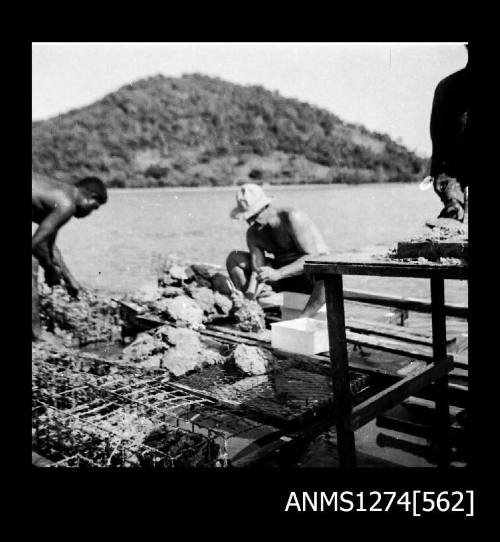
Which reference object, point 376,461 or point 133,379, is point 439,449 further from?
point 133,379

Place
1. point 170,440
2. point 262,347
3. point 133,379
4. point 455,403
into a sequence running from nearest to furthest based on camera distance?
point 170,440 → point 455,403 → point 133,379 → point 262,347

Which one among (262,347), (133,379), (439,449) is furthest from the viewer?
(262,347)

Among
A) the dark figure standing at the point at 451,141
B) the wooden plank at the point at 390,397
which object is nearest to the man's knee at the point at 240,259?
the dark figure standing at the point at 451,141

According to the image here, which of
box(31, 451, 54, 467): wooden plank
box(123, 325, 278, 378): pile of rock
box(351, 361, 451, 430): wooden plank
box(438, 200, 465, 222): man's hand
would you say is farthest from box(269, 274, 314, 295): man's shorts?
box(31, 451, 54, 467): wooden plank

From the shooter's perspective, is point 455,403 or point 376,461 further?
point 455,403

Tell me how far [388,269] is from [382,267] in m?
0.03

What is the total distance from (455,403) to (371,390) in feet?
1.72

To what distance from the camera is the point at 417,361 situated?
406cm

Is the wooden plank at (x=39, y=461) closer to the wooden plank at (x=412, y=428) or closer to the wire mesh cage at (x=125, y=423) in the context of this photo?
the wire mesh cage at (x=125, y=423)

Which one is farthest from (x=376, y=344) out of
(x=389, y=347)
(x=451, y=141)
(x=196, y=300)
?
(x=196, y=300)

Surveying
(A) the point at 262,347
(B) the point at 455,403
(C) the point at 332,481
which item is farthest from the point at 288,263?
(C) the point at 332,481

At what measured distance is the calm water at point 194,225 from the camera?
17.3 m

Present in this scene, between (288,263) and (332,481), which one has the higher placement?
(288,263)
